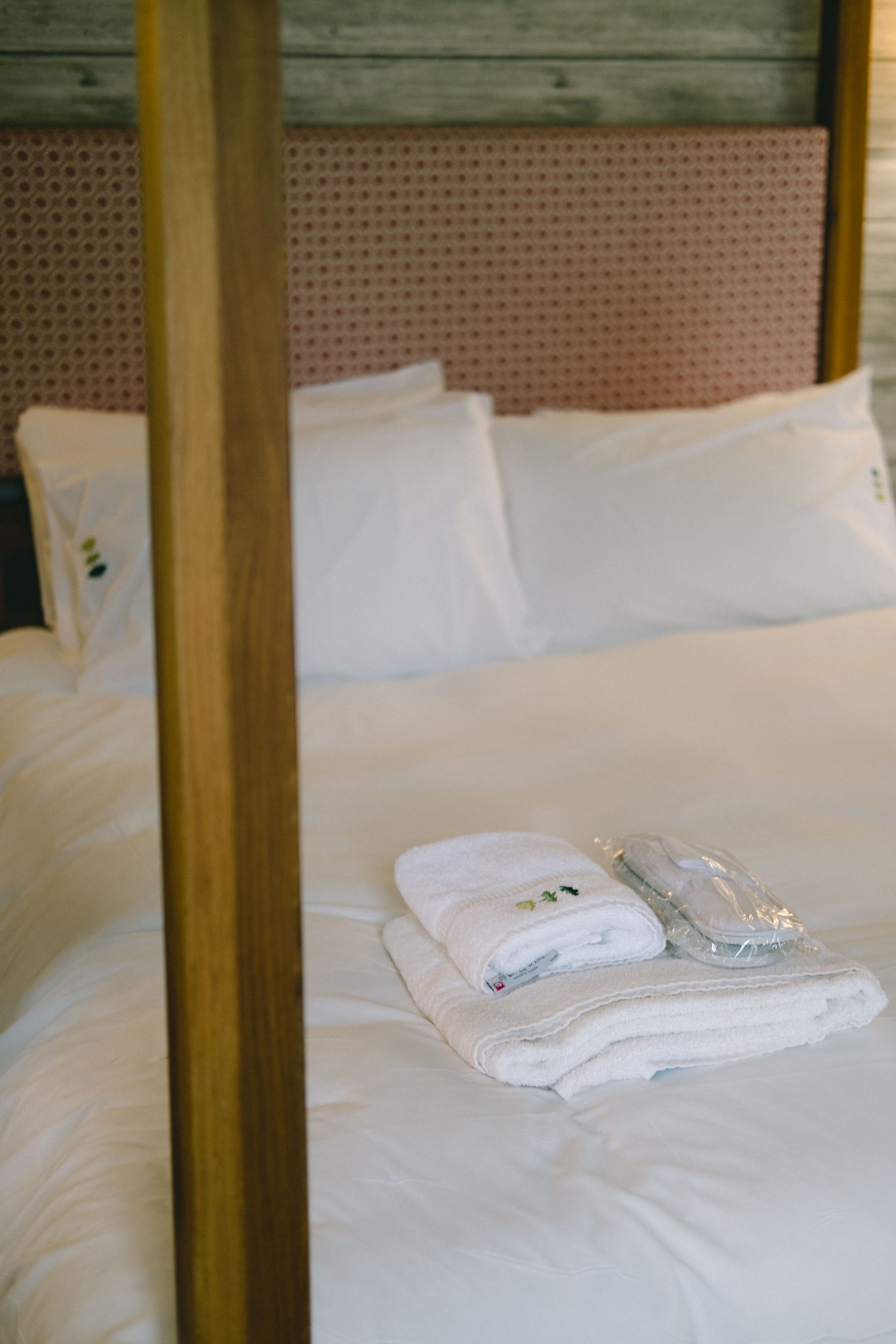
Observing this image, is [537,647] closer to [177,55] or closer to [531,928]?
[531,928]

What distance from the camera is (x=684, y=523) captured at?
2318 mm

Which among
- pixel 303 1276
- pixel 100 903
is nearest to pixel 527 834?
pixel 100 903

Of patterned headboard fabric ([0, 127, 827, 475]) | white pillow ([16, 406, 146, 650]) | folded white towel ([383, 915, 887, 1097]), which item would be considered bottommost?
folded white towel ([383, 915, 887, 1097])

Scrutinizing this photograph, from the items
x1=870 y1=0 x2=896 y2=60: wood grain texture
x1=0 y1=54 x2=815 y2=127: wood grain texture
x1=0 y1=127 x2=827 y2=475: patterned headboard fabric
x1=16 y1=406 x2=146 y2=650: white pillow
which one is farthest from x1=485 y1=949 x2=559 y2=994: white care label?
x1=870 y1=0 x2=896 y2=60: wood grain texture

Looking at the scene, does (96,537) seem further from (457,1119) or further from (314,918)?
(457,1119)

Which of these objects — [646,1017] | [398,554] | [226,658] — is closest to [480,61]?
[398,554]

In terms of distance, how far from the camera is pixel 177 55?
2.13 ft

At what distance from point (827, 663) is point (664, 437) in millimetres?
532

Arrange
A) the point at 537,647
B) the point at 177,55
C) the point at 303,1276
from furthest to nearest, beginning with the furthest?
1. the point at 537,647
2. the point at 303,1276
3. the point at 177,55

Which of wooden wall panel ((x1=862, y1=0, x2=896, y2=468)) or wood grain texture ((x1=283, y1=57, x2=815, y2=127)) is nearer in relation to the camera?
wood grain texture ((x1=283, y1=57, x2=815, y2=127))

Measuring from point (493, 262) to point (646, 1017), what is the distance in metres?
1.88

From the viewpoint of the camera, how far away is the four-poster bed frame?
2.17ft

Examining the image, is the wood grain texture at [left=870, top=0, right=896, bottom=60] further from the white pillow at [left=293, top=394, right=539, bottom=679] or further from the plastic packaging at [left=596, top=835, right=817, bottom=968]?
the plastic packaging at [left=596, top=835, right=817, bottom=968]

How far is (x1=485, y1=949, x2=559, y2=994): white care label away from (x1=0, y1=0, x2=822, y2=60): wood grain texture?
1932 mm
